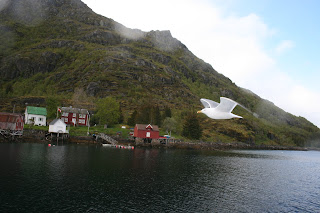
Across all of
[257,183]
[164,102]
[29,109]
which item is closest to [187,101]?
[164,102]

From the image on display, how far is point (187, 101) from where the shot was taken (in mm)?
195375

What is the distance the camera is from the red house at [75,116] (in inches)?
3967

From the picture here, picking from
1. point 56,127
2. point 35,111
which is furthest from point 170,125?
point 35,111

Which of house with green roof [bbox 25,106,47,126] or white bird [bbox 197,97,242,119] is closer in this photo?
white bird [bbox 197,97,242,119]

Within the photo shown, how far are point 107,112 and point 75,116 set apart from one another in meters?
15.4

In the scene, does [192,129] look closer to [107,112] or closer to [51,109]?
[107,112]

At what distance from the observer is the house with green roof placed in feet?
297

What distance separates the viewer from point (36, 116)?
91625mm

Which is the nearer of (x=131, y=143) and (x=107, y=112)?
(x=131, y=143)

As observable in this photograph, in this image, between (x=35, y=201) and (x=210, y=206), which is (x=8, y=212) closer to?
(x=35, y=201)

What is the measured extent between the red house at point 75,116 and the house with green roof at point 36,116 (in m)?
8.68

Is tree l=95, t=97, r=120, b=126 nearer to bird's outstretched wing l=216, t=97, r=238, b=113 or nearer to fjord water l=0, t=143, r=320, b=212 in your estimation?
fjord water l=0, t=143, r=320, b=212

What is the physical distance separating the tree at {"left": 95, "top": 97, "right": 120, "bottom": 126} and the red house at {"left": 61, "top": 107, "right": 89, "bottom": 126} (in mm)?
6037

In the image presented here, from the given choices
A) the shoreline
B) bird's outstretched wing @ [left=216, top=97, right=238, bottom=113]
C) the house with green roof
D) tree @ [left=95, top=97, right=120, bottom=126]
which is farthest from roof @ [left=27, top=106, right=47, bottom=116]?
bird's outstretched wing @ [left=216, top=97, right=238, bottom=113]
